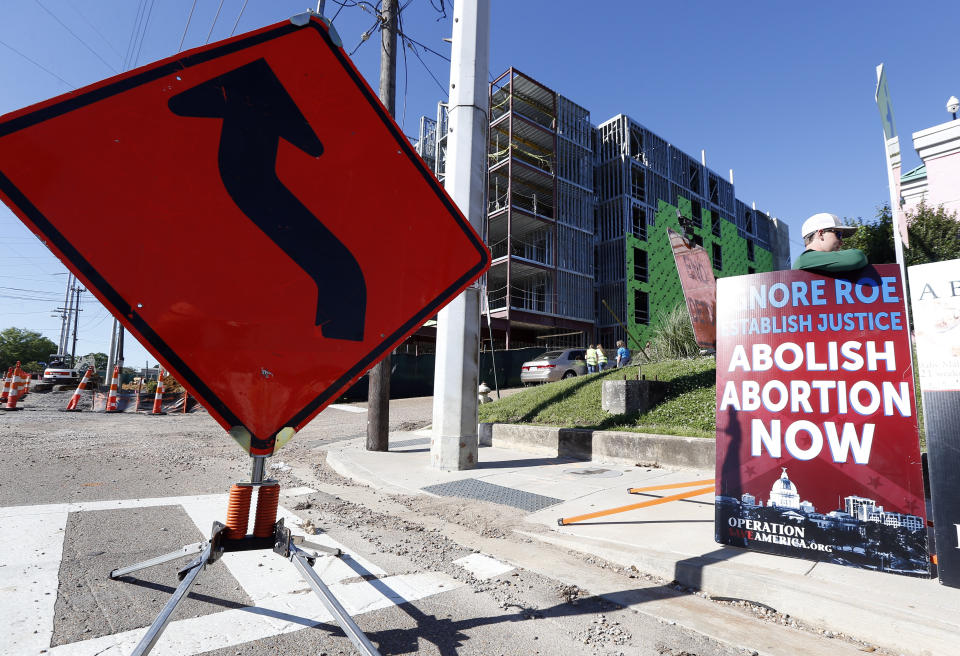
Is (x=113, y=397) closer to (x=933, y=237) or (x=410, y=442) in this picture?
(x=410, y=442)

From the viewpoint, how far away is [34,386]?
22.7 m

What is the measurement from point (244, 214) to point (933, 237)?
66.5 feet

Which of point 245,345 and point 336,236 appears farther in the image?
point 336,236

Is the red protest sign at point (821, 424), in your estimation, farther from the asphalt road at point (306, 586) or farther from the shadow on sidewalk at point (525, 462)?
the shadow on sidewalk at point (525, 462)

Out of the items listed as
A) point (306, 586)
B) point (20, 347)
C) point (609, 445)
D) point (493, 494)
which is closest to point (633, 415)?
point (609, 445)

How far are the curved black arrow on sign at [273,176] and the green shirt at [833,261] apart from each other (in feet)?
9.49

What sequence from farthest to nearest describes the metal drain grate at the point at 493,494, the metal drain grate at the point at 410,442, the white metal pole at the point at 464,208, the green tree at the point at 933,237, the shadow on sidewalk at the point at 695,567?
the green tree at the point at 933,237 → the metal drain grate at the point at 410,442 → the white metal pole at the point at 464,208 → the metal drain grate at the point at 493,494 → the shadow on sidewalk at the point at 695,567

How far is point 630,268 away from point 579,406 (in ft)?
91.8

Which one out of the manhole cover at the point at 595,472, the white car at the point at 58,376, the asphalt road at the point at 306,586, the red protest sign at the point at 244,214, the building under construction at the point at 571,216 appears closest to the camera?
the red protest sign at the point at 244,214

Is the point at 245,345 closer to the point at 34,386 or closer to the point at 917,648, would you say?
the point at 917,648

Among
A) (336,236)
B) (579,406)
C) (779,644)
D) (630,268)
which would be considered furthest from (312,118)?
(630,268)

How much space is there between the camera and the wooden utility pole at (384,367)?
291 inches

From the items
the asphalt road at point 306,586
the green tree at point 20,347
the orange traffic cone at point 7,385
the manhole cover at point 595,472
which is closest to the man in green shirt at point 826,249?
the asphalt road at point 306,586

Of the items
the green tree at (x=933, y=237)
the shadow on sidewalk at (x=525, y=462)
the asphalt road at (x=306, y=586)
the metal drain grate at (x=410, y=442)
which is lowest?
the asphalt road at (x=306, y=586)
